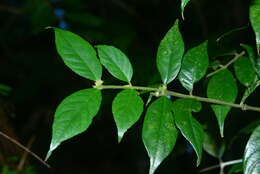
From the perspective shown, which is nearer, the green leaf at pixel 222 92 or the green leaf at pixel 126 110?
the green leaf at pixel 126 110

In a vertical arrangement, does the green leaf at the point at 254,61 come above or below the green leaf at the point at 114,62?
below

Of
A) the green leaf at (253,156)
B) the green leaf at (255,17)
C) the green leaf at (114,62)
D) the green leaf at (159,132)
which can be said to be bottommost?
the green leaf at (253,156)

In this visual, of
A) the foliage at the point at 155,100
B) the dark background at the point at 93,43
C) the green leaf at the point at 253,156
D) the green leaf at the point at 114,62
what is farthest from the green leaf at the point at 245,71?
the dark background at the point at 93,43

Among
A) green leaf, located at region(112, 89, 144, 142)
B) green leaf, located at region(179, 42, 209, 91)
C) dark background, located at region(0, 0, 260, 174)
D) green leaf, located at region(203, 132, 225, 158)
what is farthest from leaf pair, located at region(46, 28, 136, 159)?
dark background, located at region(0, 0, 260, 174)

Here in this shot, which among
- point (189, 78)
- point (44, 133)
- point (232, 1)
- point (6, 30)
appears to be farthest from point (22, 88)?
point (189, 78)

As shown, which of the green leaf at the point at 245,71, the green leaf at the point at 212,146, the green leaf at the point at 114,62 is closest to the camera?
the green leaf at the point at 114,62

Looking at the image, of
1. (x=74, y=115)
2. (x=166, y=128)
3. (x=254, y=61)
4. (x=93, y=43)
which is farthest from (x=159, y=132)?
(x=93, y=43)

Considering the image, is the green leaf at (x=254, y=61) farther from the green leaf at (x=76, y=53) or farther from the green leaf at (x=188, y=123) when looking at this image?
the green leaf at (x=76, y=53)

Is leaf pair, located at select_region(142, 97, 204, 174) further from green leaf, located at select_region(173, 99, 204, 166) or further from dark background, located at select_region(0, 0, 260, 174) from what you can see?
dark background, located at select_region(0, 0, 260, 174)

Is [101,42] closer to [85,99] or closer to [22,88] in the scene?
[22,88]
